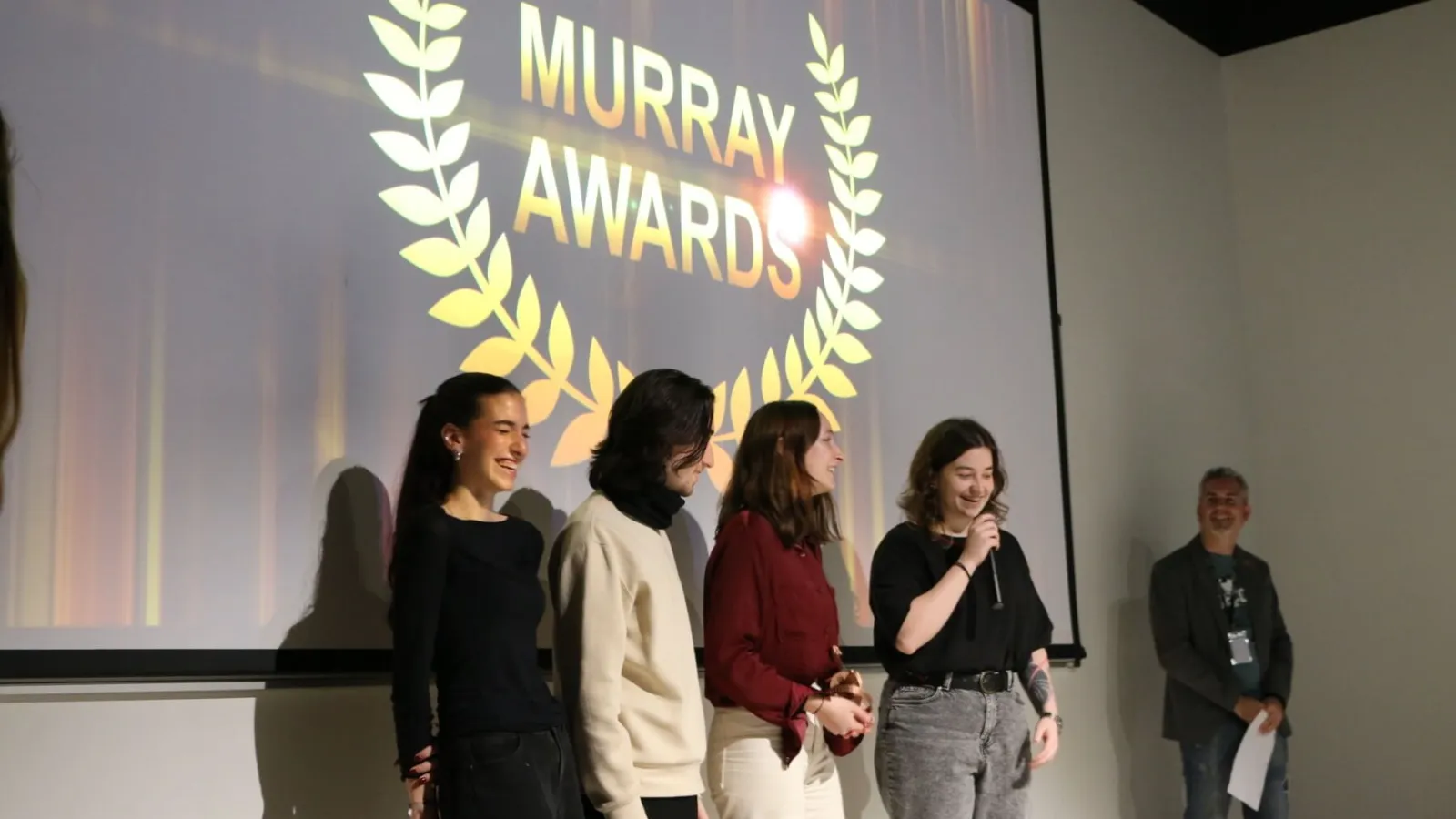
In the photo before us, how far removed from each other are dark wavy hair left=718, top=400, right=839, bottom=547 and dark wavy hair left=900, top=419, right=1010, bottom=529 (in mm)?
461

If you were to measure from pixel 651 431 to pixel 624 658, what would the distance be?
39 cm

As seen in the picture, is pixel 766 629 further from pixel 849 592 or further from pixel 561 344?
pixel 849 592

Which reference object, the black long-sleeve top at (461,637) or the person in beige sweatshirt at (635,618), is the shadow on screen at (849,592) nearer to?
the person in beige sweatshirt at (635,618)

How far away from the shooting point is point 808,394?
11.7 ft

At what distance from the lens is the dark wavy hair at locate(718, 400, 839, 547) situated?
2758 mm

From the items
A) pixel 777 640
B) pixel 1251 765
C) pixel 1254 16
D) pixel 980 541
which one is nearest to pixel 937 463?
pixel 980 541

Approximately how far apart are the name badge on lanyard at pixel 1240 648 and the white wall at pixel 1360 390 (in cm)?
120

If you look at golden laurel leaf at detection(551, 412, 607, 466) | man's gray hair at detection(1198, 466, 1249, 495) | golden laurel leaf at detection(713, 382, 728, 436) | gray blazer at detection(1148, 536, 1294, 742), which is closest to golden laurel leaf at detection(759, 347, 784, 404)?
golden laurel leaf at detection(713, 382, 728, 436)

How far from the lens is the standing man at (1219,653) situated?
14.7ft

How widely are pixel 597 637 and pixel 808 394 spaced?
138 centimetres

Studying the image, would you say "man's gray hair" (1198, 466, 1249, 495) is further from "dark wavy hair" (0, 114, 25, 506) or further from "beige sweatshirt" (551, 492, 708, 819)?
"dark wavy hair" (0, 114, 25, 506)

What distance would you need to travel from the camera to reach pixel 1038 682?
317 cm

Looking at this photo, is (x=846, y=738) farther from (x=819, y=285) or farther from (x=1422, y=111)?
(x=1422, y=111)

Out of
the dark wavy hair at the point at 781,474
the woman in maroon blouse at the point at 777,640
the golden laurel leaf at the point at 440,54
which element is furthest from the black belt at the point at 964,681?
the golden laurel leaf at the point at 440,54
